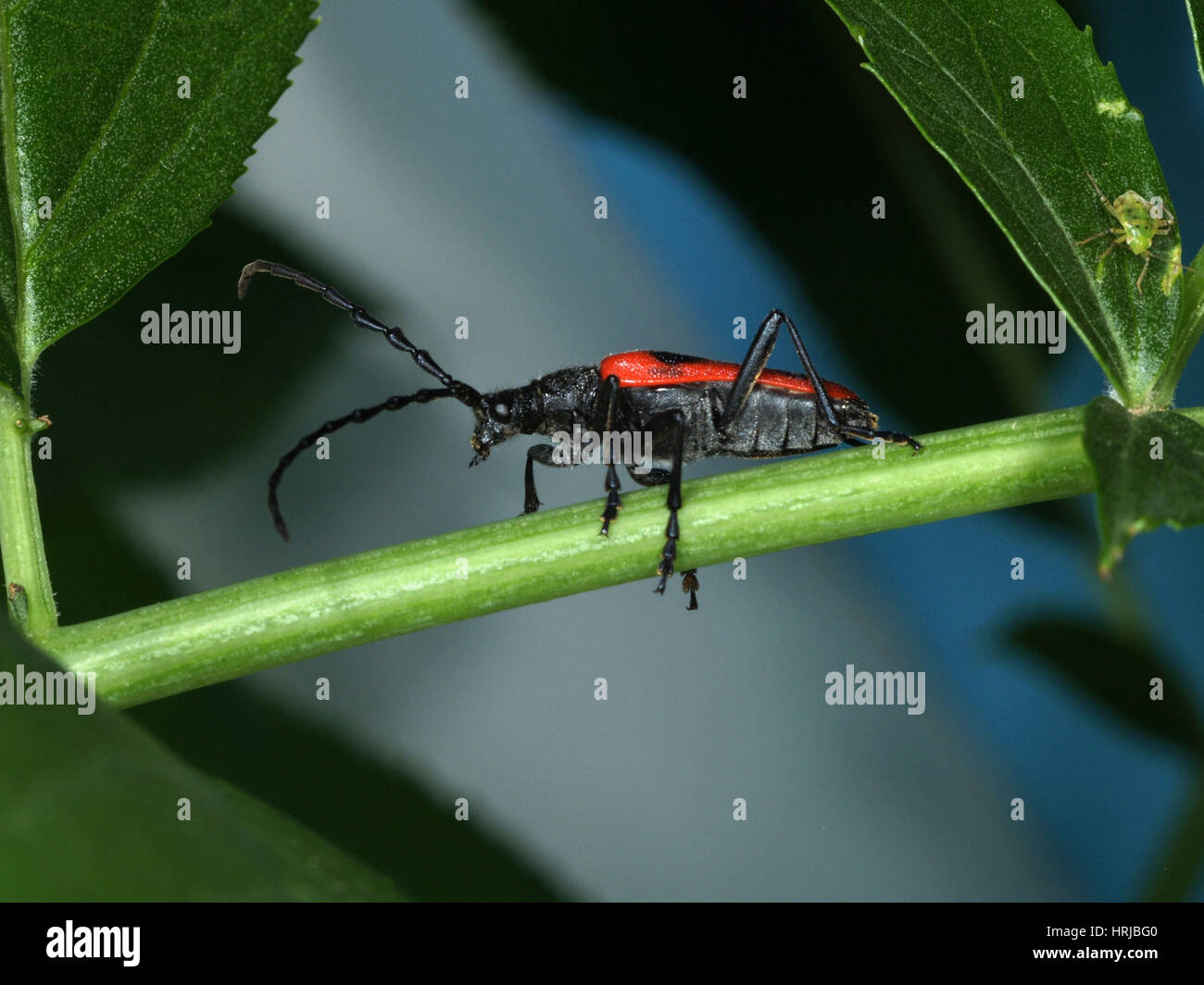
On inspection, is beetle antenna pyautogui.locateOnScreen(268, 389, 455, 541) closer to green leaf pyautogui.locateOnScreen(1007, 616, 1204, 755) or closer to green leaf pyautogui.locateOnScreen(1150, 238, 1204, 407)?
green leaf pyautogui.locateOnScreen(1150, 238, 1204, 407)

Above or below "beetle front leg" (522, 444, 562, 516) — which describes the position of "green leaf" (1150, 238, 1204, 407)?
above

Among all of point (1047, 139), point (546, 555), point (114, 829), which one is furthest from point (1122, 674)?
point (114, 829)

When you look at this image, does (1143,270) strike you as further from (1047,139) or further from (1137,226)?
(1047,139)

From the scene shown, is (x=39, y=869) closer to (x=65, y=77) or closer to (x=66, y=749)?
(x=66, y=749)

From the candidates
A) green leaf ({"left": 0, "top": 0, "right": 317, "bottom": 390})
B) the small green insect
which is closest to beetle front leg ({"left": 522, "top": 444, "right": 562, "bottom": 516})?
green leaf ({"left": 0, "top": 0, "right": 317, "bottom": 390})

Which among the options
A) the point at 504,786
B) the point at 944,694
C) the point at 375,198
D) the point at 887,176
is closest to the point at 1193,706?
the point at 944,694

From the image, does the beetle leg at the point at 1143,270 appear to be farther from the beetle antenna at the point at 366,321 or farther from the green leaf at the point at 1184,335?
the beetle antenna at the point at 366,321

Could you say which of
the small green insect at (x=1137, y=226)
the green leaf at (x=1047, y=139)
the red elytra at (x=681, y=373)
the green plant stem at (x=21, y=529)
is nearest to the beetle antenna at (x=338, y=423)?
the red elytra at (x=681, y=373)
